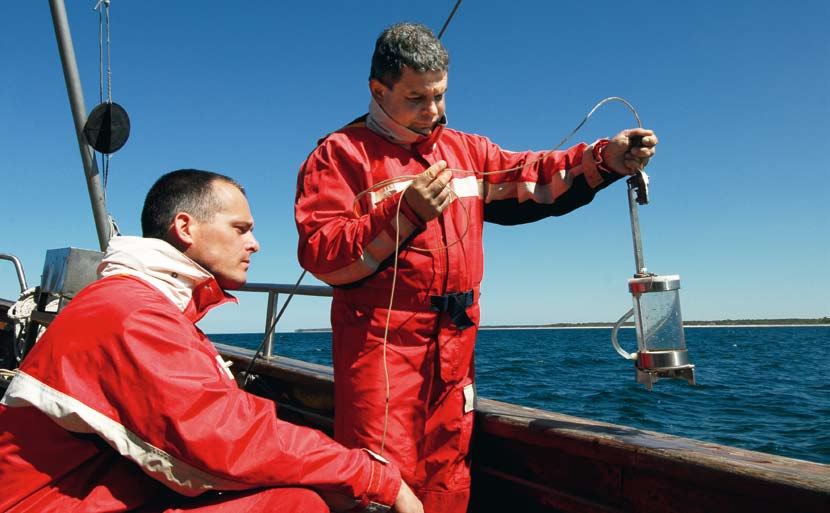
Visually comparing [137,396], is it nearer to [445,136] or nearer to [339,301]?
[339,301]

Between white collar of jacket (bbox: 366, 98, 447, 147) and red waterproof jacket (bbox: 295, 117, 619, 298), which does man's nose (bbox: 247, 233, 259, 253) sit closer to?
red waterproof jacket (bbox: 295, 117, 619, 298)

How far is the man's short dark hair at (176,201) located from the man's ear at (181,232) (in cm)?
2

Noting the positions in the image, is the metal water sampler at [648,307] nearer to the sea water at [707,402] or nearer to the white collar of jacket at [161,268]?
the white collar of jacket at [161,268]

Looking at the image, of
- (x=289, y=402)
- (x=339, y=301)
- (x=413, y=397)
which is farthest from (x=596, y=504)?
(x=289, y=402)

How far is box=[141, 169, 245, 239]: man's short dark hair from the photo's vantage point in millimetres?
1854

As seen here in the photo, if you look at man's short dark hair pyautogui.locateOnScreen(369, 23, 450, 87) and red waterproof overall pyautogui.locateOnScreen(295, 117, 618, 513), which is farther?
man's short dark hair pyautogui.locateOnScreen(369, 23, 450, 87)

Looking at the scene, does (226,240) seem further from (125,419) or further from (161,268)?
(125,419)

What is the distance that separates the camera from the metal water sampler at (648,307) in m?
2.23

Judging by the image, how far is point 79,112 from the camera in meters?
5.08

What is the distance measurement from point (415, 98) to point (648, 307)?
3.77 ft

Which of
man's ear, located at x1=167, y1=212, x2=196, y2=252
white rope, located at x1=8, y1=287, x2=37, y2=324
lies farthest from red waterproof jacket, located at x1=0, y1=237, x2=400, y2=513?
white rope, located at x1=8, y1=287, x2=37, y2=324

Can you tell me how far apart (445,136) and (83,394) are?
168cm

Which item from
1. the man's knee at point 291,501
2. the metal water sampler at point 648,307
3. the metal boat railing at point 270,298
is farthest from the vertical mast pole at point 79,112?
the metal water sampler at point 648,307

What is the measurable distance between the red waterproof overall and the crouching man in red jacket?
1.66ft
